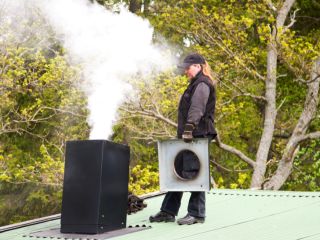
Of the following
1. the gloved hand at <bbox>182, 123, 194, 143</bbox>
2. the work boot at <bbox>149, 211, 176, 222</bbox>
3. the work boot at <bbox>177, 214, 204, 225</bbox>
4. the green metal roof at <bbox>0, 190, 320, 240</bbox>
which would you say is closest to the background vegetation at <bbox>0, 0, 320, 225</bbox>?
the green metal roof at <bbox>0, 190, 320, 240</bbox>

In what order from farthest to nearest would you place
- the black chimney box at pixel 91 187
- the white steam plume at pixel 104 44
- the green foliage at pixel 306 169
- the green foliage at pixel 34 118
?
1. the green foliage at pixel 306 169
2. the green foliage at pixel 34 118
3. the white steam plume at pixel 104 44
4. the black chimney box at pixel 91 187

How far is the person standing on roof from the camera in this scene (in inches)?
264

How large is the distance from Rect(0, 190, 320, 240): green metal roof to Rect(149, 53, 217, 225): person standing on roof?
5.5 inches

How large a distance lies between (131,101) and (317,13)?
7.25 meters

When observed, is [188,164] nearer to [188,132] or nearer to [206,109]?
[188,132]

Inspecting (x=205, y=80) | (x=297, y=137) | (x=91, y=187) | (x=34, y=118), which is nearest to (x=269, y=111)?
(x=297, y=137)

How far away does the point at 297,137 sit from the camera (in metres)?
18.5

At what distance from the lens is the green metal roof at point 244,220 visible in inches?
246

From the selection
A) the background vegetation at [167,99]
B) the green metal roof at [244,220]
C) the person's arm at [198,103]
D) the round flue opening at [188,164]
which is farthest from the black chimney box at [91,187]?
the background vegetation at [167,99]

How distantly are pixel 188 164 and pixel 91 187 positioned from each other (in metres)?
0.92

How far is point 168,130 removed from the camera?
1786 centimetres

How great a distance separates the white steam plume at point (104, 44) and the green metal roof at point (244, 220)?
3.63 feet

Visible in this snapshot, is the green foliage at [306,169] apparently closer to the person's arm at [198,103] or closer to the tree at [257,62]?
the tree at [257,62]

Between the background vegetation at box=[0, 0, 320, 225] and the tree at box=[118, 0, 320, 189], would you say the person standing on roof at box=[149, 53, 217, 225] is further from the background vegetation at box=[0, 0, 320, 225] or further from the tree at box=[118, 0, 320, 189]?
the tree at box=[118, 0, 320, 189]
